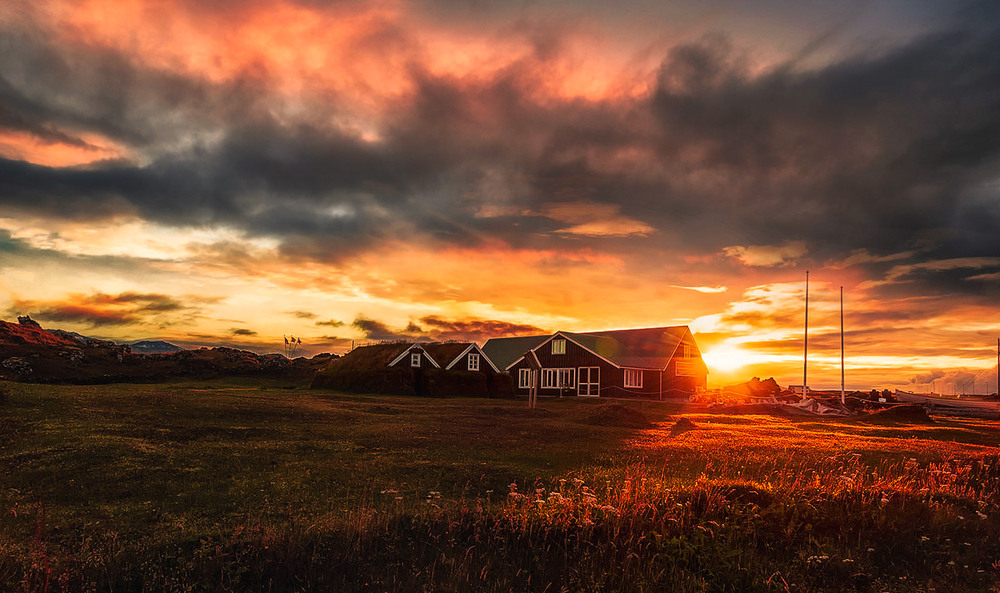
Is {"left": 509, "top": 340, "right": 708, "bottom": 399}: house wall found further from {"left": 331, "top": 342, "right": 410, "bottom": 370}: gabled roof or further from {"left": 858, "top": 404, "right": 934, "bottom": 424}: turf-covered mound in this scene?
{"left": 858, "top": 404, "right": 934, "bottom": 424}: turf-covered mound

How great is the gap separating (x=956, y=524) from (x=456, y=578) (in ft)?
31.6

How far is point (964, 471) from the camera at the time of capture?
15.9 meters

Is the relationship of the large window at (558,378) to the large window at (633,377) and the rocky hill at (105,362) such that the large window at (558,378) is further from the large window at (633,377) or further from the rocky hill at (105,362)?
the rocky hill at (105,362)

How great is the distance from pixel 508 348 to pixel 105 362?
43.9 meters

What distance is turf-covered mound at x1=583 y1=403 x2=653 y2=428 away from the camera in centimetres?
3080

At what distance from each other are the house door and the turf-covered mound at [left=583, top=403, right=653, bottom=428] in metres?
27.8

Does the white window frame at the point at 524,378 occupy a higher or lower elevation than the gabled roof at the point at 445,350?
lower

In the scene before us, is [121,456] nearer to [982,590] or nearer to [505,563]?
[505,563]

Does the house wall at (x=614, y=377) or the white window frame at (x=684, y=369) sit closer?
the house wall at (x=614, y=377)

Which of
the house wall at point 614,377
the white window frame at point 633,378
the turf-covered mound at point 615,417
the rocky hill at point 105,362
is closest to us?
the turf-covered mound at point 615,417

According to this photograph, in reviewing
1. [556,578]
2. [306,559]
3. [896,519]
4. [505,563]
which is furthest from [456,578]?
[896,519]

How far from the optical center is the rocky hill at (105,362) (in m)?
48.1

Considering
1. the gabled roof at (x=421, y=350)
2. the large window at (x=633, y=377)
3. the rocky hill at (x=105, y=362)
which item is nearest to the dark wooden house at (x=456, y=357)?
the gabled roof at (x=421, y=350)

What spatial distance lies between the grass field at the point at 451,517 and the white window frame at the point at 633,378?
3834cm
